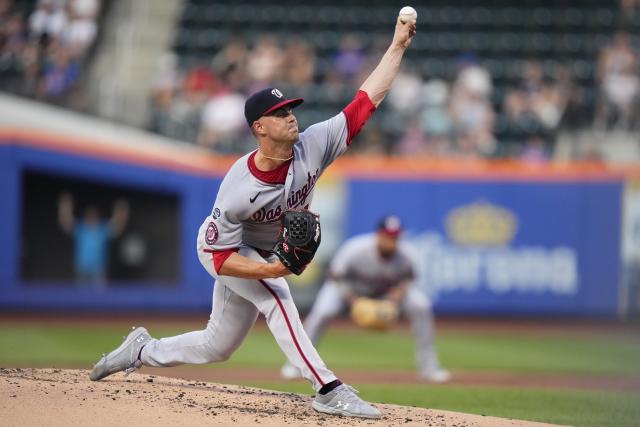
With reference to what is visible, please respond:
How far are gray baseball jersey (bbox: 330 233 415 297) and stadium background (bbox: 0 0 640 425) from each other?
268cm

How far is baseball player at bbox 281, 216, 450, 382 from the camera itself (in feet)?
32.0

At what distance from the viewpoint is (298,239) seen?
5.39 m

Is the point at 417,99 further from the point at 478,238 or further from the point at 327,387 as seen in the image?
the point at 327,387

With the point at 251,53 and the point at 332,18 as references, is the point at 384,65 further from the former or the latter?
the point at 332,18

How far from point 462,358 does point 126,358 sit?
594cm

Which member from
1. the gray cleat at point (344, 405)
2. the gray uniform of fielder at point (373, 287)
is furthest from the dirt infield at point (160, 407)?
the gray uniform of fielder at point (373, 287)

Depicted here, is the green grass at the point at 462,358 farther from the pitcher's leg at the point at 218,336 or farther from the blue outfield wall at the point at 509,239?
the pitcher's leg at the point at 218,336

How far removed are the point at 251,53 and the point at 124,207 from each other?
3.48 metres

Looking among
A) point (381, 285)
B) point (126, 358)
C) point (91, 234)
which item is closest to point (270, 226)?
point (126, 358)

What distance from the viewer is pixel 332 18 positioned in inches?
755

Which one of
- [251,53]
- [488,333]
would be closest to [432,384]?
[488,333]

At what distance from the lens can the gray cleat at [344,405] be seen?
225 inches

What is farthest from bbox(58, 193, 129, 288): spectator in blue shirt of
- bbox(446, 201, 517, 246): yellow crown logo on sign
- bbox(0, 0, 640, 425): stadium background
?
bbox(446, 201, 517, 246): yellow crown logo on sign

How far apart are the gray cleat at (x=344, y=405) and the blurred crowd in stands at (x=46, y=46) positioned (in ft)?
33.8
